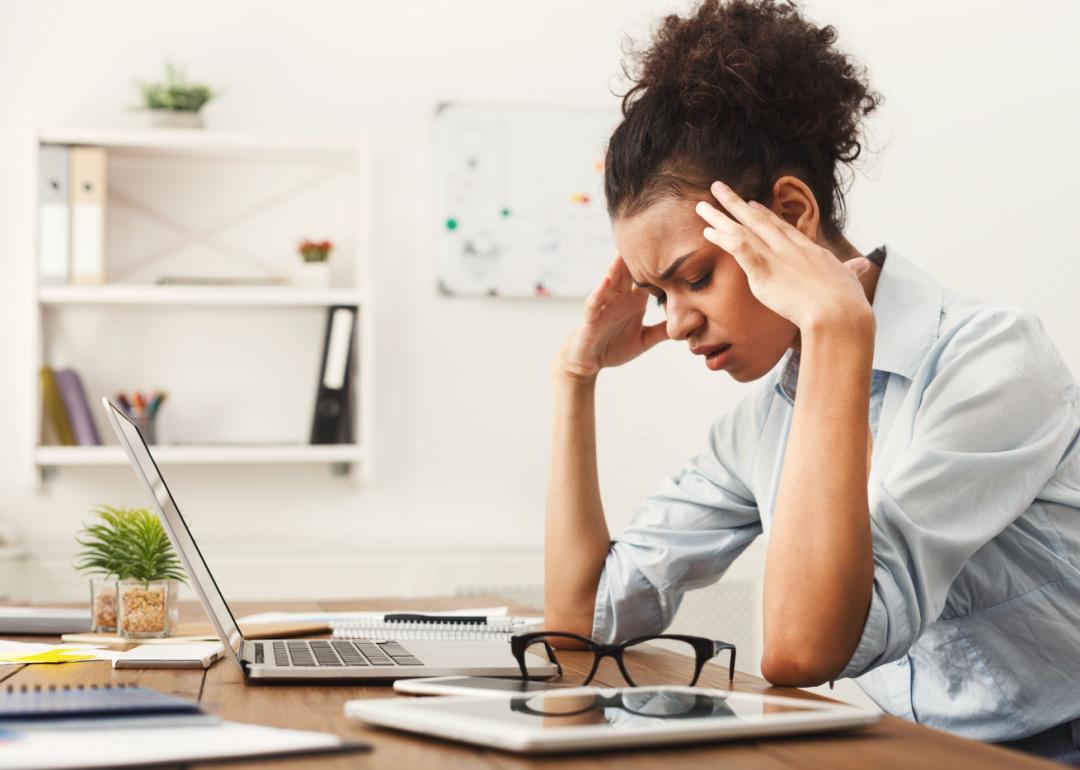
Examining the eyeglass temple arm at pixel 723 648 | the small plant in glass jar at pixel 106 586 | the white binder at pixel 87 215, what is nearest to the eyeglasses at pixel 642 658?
the eyeglass temple arm at pixel 723 648

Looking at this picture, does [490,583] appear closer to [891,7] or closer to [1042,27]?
[891,7]

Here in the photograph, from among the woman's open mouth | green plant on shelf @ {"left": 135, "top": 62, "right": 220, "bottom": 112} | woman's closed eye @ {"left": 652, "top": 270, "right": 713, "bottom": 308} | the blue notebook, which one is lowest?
the blue notebook

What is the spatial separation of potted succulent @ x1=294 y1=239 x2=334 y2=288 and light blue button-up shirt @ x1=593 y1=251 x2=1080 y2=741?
1.70 metres

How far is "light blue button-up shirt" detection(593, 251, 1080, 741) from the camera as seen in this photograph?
971 millimetres

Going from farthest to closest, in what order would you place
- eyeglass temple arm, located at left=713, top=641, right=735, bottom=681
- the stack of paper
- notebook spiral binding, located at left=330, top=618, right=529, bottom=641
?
notebook spiral binding, located at left=330, top=618, right=529, bottom=641 → eyeglass temple arm, located at left=713, top=641, right=735, bottom=681 → the stack of paper

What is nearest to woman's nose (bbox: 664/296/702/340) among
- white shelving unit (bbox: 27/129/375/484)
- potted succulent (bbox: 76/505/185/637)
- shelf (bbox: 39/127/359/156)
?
potted succulent (bbox: 76/505/185/637)

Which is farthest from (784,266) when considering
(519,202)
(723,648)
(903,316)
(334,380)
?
(519,202)

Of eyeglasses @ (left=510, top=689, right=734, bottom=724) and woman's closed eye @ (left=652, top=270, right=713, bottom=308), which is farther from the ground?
woman's closed eye @ (left=652, top=270, right=713, bottom=308)

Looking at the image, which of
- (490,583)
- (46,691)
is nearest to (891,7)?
(490,583)

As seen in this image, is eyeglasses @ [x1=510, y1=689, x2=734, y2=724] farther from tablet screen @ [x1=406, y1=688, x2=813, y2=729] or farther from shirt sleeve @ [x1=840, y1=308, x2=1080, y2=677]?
shirt sleeve @ [x1=840, y1=308, x2=1080, y2=677]

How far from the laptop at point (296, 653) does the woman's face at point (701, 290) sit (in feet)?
1.20

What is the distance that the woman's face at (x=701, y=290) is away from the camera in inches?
45.1

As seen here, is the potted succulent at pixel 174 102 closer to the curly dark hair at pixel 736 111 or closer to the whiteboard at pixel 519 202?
the whiteboard at pixel 519 202

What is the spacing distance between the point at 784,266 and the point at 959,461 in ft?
0.73
